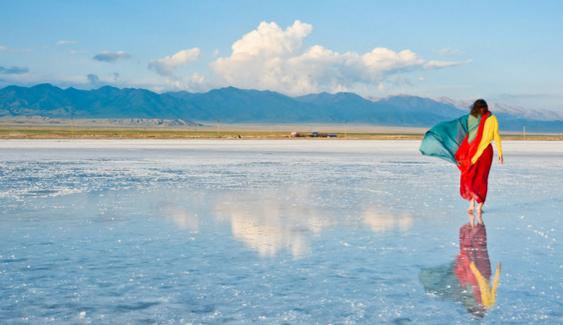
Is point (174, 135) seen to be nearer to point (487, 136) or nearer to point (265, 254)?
point (487, 136)

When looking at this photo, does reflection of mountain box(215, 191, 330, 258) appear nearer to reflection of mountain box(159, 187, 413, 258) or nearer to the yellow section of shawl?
reflection of mountain box(159, 187, 413, 258)

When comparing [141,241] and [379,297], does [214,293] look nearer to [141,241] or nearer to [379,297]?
[379,297]

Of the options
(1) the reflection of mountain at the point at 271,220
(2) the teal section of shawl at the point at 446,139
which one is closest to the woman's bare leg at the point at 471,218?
(2) the teal section of shawl at the point at 446,139

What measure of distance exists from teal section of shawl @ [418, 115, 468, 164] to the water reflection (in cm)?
392

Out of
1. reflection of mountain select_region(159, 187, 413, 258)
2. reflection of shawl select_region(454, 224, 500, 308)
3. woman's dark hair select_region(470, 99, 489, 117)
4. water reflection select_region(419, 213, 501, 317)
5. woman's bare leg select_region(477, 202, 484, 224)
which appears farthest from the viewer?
woman's dark hair select_region(470, 99, 489, 117)

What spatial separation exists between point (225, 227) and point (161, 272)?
2.80m

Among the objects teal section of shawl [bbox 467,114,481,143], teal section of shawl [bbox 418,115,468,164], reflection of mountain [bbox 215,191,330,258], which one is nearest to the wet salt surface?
reflection of mountain [bbox 215,191,330,258]

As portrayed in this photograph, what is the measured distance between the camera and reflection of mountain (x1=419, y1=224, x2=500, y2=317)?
17.9ft

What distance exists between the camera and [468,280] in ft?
20.2

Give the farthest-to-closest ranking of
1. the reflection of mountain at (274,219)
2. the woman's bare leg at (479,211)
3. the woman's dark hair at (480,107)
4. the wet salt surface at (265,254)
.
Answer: the woman's dark hair at (480,107)
the woman's bare leg at (479,211)
the reflection of mountain at (274,219)
the wet salt surface at (265,254)

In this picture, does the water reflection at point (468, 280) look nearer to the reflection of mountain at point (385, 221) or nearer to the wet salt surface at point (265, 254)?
the wet salt surface at point (265, 254)

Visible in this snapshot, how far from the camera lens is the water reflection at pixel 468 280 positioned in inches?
215

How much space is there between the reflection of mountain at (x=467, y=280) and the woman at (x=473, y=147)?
3.10 metres

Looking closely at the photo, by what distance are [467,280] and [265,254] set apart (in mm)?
2145
